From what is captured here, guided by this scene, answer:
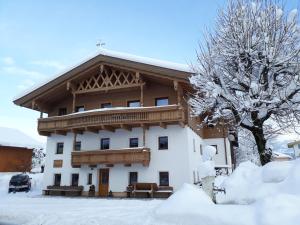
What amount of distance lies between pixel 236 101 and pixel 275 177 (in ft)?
16.2

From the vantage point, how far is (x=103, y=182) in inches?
886

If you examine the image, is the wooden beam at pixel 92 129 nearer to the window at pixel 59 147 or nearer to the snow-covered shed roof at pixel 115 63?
the window at pixel 59 147

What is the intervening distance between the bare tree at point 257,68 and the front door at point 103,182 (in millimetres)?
12149

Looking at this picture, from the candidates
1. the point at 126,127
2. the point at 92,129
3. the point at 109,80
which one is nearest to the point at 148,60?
the point at 109,80

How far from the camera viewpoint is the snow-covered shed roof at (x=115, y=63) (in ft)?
65.7

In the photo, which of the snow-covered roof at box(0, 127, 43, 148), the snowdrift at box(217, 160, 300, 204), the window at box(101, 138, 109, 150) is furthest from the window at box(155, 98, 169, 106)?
the snow-covered roof at box(0, 127, 43, 148)

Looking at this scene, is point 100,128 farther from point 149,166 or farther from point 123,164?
point 149,166

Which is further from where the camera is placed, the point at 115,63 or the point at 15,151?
the point at 15,151

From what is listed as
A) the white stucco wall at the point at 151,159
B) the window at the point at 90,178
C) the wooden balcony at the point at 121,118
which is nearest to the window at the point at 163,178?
the white stucco wall at the point at 151,159

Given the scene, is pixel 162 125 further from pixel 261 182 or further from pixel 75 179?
pixel 261 182

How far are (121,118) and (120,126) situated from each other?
0.70 meters

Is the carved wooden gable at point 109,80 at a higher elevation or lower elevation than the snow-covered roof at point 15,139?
higher

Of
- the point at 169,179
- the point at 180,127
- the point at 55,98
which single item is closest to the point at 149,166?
the point at 169,179

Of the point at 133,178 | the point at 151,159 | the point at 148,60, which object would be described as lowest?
the point at 133,178
